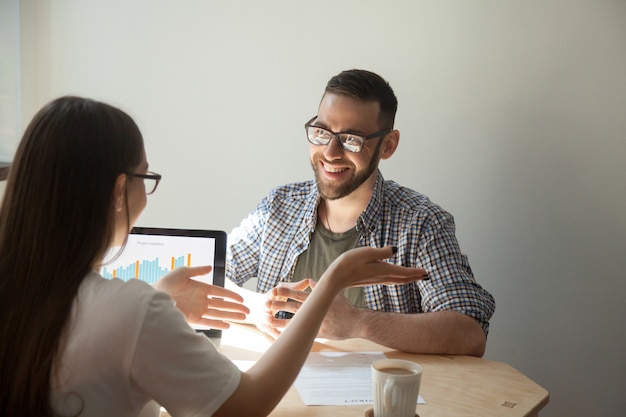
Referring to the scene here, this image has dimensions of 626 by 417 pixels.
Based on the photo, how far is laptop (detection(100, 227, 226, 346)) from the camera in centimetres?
158

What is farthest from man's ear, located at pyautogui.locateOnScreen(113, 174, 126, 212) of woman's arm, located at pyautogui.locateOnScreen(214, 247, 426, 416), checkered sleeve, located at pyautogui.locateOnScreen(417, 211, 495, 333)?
checkered sleeve, located at pyautogui.locateOnScreen(417, 211, 495, 333)

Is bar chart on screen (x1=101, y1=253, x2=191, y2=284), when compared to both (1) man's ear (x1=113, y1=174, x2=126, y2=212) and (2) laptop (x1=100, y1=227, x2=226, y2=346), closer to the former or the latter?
(2) laptop (x1=100, y1=227, x2=226, y2=346)

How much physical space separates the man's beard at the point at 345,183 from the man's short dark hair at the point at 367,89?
0.32 feet

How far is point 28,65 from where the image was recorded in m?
2.62

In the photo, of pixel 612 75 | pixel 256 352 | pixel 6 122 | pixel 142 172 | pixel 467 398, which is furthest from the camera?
pixel 6 122

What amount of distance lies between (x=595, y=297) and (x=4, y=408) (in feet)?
6.09

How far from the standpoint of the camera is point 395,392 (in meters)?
1.09

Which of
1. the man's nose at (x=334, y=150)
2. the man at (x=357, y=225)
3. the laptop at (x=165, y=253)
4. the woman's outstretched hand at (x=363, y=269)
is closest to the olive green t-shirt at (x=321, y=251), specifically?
the man at (x=357, y=225)

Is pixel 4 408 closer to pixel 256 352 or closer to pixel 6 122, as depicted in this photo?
pixel 256 352

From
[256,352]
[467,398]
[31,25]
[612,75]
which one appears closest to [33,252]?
[256,352]

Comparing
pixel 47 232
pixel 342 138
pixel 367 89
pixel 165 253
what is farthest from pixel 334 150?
pixel 47 232

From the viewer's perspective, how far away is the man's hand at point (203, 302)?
1.39 meters

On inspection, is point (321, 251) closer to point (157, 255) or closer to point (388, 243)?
point (388, 243)

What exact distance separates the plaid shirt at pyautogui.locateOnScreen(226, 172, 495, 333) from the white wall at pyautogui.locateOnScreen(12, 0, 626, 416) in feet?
1.23
